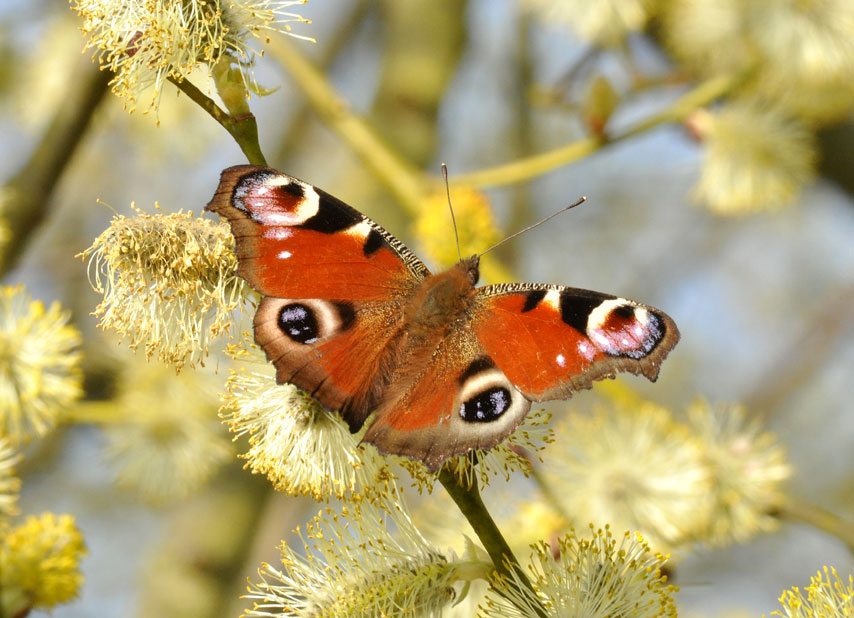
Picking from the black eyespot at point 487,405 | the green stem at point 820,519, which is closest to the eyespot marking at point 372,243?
the black eyespot at point 487,405

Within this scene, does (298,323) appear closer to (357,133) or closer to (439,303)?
(439,303)

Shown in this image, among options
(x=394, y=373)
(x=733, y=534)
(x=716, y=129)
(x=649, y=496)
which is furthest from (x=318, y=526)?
(x=716, y=129)

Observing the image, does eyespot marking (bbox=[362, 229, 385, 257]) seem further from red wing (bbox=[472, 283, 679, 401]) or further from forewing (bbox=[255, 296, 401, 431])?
red wing (bbox=[472, 283, 679, 401])

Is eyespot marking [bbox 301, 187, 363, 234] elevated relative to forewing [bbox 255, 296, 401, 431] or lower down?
elevated

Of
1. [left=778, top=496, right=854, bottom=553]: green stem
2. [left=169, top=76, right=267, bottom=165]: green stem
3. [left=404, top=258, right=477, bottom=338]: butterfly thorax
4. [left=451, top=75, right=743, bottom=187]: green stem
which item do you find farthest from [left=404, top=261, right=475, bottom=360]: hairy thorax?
[left=778, top=496, right=854, bottom=553]: green stem

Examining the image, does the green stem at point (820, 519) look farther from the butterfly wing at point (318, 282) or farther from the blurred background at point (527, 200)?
the butterfly wing at point (318, 282)

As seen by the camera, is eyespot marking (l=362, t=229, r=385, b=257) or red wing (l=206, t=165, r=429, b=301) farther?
eyespot marking (l=362, t=229, r=385, b=257)

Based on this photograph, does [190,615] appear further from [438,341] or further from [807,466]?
[807,466]
